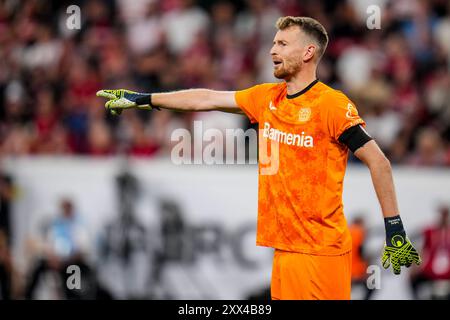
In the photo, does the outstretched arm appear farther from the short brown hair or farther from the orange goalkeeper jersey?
the short brown hair

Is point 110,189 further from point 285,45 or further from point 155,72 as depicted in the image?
point 285,45

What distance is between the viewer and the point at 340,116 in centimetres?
637

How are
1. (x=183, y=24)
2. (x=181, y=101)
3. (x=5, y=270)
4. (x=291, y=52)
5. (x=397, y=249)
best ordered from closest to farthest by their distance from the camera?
(x=397, y=249)
(x=291, y=52)
(x=181, y=101)
(x=5, y=270)
(x=183, y=24)

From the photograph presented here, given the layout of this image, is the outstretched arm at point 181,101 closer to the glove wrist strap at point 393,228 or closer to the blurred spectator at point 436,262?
the glove wrist strap at point 393,228

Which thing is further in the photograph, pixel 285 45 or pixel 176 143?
Answer: pixel 176 143

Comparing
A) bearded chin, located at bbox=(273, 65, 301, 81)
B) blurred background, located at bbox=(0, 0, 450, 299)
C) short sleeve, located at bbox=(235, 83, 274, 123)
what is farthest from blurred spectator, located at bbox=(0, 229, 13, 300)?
bearded chin, located at bbox=(273, 65, 301, 81)

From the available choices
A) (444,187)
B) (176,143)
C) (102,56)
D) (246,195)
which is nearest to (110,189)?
(176,143)

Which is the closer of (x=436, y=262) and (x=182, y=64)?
(x=436, y=262)

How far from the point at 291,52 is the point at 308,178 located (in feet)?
2.91

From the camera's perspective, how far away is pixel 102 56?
50.2 feet

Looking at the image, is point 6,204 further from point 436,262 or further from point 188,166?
point 436,262

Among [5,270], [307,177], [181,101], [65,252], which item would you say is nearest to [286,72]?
[307,177]

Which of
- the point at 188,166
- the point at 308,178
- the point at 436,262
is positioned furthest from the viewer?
the point at 188,166

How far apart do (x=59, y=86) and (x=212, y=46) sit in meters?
2.52
